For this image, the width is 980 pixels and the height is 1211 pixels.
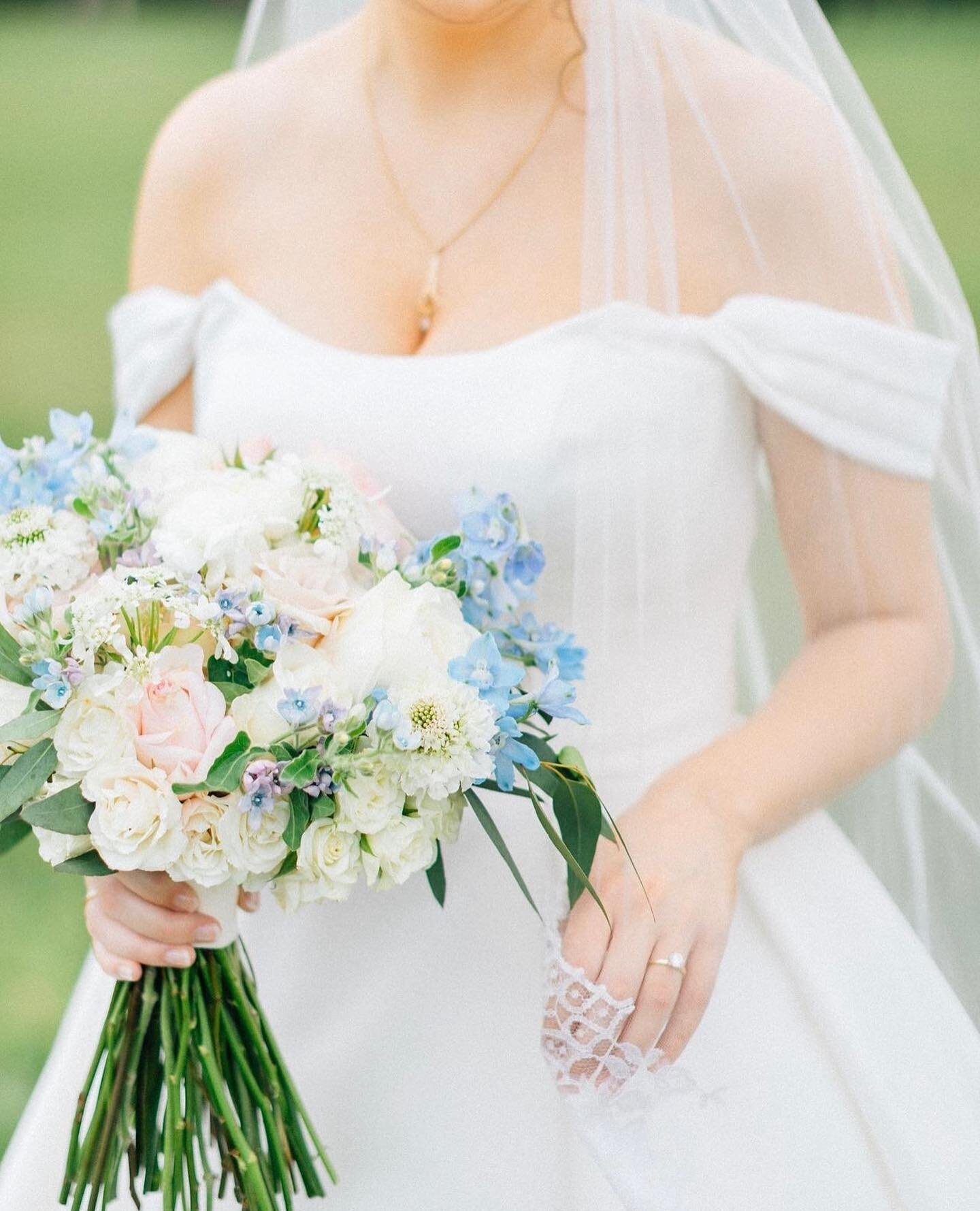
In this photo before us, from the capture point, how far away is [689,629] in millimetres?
1790

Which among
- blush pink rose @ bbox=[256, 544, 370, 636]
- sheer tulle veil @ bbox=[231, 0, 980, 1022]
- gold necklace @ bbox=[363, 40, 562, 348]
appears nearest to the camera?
blush pink rose @ bbox=[256, 544, 370, 636]

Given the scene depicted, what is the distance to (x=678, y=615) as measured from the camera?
1.65m

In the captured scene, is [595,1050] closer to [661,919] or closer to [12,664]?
[661,919]

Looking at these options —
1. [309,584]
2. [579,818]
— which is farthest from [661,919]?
[309,584]

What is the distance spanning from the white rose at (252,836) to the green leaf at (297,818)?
1cm

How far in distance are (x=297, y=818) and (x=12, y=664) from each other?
306 mm

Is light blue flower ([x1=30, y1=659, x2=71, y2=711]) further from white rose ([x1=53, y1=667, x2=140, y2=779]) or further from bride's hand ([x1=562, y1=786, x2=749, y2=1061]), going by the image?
bride's hand ([x1=562, y1=786, x2=749, y2=1061])

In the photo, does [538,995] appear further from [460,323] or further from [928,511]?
[460,323]

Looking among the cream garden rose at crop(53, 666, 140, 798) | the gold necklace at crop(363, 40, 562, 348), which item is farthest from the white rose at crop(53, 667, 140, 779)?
the gold necklace at crop(363, 40, 562, 348)

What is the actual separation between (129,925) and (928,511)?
3.40ft

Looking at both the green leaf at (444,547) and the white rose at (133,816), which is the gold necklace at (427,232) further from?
the white rose at (133,816)

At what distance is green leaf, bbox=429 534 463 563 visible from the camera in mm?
1381

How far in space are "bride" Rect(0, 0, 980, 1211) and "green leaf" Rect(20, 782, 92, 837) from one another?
18 centimetres

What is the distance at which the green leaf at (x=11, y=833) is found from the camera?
4.63ft
